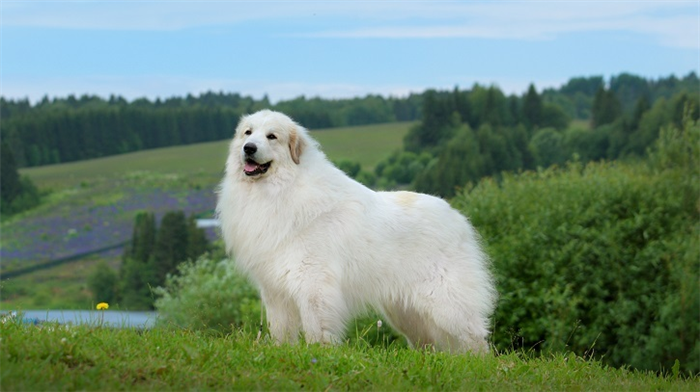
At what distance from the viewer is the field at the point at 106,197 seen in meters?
72.5

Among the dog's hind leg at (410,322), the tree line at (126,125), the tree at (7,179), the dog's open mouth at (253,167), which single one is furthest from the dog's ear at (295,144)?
the tree at (7,179)

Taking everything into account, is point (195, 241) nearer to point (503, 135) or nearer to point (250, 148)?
point (503, 135)

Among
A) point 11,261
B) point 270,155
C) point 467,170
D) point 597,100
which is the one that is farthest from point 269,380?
point 597,100

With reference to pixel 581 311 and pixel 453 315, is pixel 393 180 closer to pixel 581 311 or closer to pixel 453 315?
pixel 581 311

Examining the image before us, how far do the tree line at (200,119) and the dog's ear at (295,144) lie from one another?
208 ft

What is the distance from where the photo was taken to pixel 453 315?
8.24 m

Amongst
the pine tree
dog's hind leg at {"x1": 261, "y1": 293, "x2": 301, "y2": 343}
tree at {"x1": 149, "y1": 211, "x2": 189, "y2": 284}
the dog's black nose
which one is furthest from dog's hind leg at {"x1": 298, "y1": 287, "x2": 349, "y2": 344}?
tree at {"x1": 149, "y1": 211, "x2": 189, "y2": 284}

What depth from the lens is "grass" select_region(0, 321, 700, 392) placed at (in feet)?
16.5

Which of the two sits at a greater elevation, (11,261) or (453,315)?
(453,315)

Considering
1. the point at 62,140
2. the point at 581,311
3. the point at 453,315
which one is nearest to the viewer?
the point at 453,315

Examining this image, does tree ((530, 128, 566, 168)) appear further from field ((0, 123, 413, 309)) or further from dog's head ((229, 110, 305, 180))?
dog's head ((229, 110, 305, 180))

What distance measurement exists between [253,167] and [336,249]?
3.25 ft

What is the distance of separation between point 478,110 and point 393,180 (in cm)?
1150

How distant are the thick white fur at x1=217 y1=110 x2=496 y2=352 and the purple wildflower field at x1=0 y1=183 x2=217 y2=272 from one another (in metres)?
65.4
